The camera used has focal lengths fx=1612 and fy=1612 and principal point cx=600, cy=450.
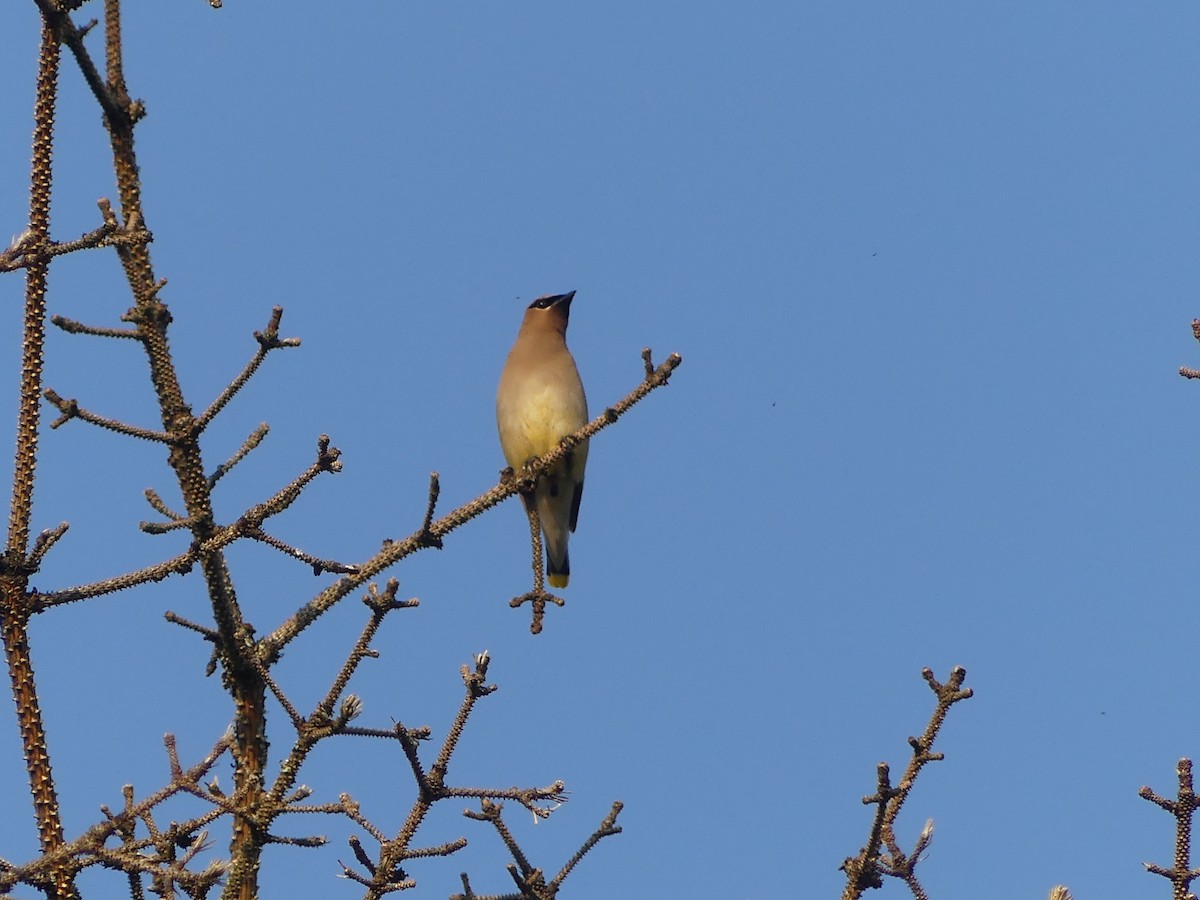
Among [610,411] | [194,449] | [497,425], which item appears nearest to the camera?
[194,449]

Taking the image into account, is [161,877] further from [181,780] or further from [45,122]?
[45,122]

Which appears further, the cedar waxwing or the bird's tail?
the bird's tail

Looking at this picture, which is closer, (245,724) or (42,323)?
(42,323)

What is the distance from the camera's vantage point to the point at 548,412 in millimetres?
5766

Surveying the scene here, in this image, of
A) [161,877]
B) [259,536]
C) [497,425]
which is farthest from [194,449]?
[497,425]

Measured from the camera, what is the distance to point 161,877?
2844mm

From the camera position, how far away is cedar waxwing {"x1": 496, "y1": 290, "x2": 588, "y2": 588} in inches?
227

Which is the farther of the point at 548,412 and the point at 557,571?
the point at 557,571

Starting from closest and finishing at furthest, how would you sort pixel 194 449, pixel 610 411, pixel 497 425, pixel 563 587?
pixel 194 449 → pixel 610 411 → pixel 497 425 → pixel 563 587

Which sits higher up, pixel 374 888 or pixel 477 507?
pixel 477 507

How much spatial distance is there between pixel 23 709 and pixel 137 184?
3.87 feet

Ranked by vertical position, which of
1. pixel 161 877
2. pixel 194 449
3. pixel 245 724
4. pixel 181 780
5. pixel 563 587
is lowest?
pixel 161 877

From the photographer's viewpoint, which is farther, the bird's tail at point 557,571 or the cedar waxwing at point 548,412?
the bird's tail at point 557,571

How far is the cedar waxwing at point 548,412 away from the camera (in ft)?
19.0
